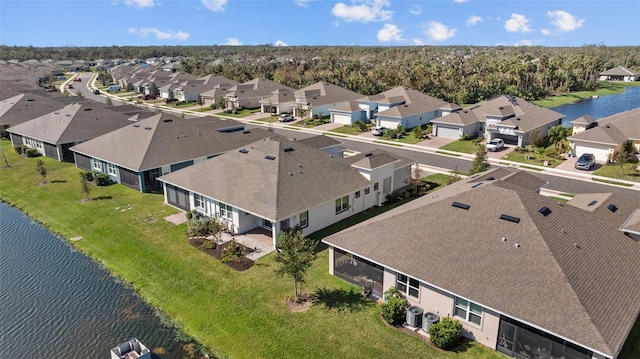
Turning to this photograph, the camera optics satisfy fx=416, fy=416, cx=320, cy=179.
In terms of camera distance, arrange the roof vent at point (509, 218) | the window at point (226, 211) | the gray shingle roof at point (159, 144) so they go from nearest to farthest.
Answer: the roof vent at point (509, 218) < the window at point (226, 211) < the gray shingle roof at point (159, 144)

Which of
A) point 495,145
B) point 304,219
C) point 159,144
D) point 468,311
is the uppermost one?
point 159,144

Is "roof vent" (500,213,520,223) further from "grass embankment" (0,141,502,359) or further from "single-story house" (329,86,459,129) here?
"single-story house" (329,86,459,129)

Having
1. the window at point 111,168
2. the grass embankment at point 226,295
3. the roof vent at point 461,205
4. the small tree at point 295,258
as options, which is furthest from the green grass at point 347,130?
the small tree at point 295,258

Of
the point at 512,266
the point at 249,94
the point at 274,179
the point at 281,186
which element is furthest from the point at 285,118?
the point at 512,266

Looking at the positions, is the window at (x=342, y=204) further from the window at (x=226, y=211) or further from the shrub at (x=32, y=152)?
the shrub at (x=32, y=152)

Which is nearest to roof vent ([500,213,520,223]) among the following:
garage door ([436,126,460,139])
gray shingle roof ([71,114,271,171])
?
gray shingle roof ([71,114,271,171])

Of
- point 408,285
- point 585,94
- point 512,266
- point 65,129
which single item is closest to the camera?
point 512,266

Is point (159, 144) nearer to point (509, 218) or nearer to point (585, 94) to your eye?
point (509, 218)
